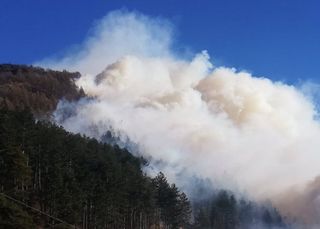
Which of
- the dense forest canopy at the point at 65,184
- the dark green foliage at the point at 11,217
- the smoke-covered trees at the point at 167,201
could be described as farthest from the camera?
the smoke-covered trees at the point at 167,201

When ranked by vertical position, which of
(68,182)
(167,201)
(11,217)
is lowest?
(11,217)

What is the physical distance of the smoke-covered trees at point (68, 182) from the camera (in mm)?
104500

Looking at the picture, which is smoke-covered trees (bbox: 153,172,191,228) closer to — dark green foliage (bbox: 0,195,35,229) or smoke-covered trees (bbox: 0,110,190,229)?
smoke-covered trees (bbox: 0,110,190,229)

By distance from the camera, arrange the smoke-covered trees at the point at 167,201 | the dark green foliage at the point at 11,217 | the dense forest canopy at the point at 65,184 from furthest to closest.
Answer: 1. the smoke-covered trees at the point at 167,201
2. the dense forest canopy at the point at 65,184
3. the dark green foliage at the point at 11,217

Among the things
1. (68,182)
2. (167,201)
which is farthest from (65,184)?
(167,201)

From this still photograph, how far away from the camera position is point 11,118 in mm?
127125

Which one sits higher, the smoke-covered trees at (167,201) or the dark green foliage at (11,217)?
the smoke-covered trees at (167,201)

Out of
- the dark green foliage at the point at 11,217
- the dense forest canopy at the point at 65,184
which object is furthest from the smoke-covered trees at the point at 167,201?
the dark green foliage at the point at 11,217

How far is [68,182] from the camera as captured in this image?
112 metres

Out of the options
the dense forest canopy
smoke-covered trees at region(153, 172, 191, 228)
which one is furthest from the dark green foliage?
smoke-covered trees at region(153, 172, 191, 228)

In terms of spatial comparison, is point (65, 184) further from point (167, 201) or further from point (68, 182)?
point (167, 201)

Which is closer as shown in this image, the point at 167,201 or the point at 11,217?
the point at 11,217

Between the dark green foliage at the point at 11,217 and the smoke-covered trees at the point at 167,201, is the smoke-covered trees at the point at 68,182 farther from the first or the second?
the smoke-covered trees at the point at 167,201

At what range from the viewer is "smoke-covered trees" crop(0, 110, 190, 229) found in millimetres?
104500
